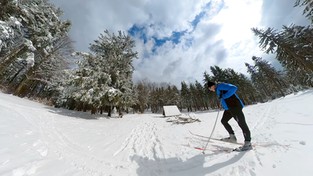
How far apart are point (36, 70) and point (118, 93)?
11629mm

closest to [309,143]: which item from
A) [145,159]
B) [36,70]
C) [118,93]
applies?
[145,159]

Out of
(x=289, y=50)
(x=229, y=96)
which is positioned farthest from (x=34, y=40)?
(x=289, y=50)

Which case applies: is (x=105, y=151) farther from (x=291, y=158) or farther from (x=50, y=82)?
(x=50, y=82)

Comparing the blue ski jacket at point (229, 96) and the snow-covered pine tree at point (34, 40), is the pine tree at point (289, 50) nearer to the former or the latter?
the blue ski jacket at point (229, 96)

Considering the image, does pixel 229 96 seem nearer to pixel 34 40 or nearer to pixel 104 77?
pixel 104 77

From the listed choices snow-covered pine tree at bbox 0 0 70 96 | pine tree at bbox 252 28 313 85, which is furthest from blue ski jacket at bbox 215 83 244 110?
pine tree at bbox 252 28 313 85

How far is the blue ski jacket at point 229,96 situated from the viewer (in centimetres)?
455

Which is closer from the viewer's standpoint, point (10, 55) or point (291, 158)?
point (291, 158)

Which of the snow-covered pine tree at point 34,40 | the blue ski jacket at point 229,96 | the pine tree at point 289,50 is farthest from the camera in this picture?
the pine tree at point 289,50

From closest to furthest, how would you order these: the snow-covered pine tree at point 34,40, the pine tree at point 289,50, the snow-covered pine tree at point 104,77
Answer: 1. the snow-covered pine tree at point 34,40
2. the snow-covered pine tree at point 104,77
3. the pine tree at point 289,50

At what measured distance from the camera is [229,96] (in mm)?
4602

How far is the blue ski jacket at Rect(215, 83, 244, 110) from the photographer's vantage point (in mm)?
4551

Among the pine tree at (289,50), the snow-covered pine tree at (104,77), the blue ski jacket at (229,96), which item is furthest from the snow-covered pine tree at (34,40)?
the pine tree at (289,50)

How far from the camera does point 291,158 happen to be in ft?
10.6
